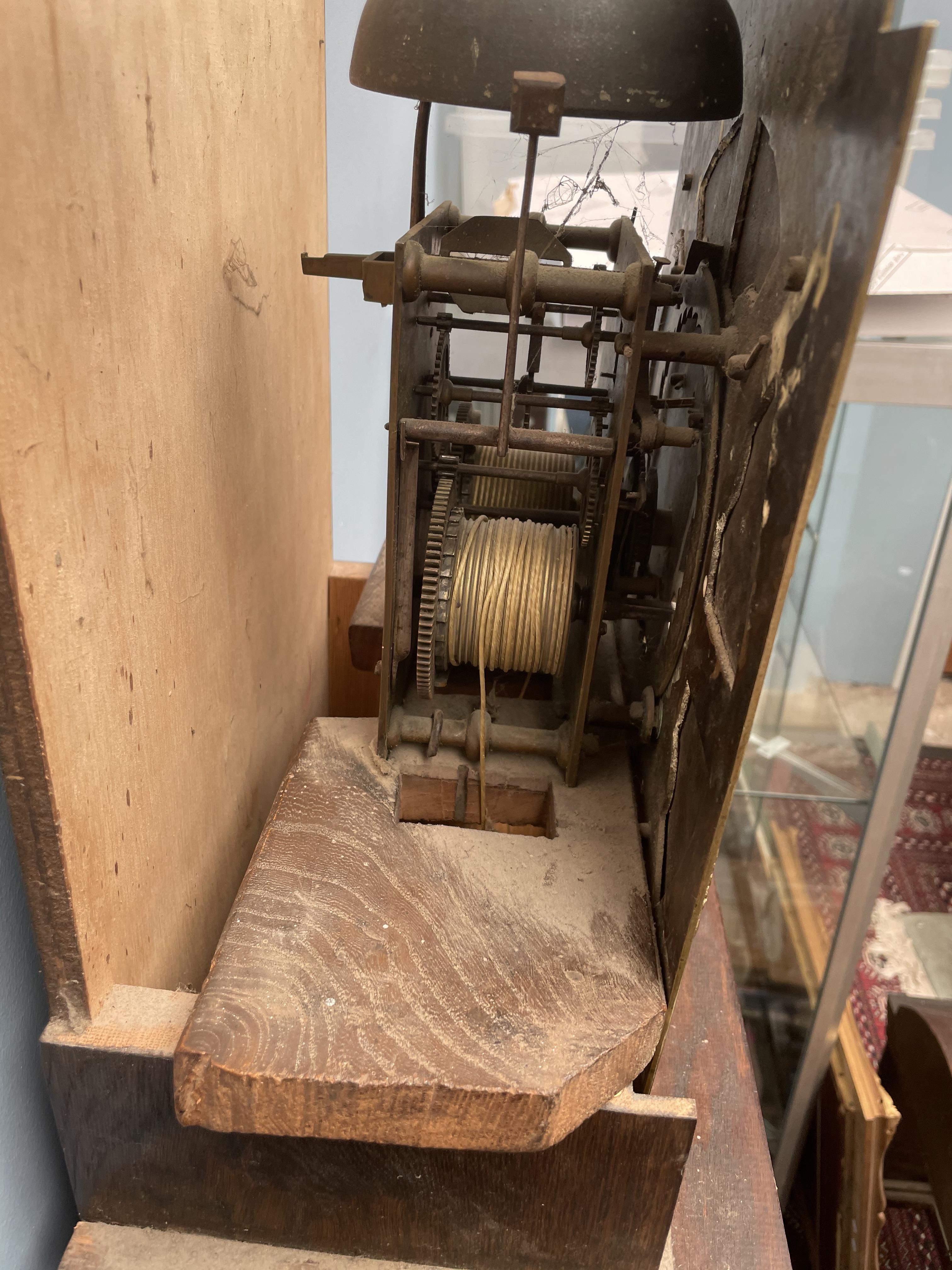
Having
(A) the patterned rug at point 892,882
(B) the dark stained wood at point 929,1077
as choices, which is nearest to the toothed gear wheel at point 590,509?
(A) the patterned rug at point 892,882

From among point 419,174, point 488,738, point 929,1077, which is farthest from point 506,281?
point 929,1077

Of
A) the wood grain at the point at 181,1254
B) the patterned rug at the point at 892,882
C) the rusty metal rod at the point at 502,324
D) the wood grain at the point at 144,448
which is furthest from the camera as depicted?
the patterned rug at the point at 892,882

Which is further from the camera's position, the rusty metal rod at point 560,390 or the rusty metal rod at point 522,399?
the rusty metal rod at point 560,390

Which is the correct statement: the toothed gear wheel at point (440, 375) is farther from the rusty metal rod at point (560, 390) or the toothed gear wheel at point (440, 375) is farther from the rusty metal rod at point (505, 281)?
the rusty metal rod at point (505, 281)

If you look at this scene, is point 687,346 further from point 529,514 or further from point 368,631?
point 368,631

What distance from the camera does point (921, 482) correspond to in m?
1.84

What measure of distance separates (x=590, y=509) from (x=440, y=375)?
310 millimetres

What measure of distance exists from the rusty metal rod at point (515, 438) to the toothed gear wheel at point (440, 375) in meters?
0.23

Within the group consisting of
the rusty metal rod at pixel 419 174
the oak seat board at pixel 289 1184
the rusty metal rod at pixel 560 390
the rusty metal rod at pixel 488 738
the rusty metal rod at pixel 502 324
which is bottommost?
the oak seat board at pixel 289 1184

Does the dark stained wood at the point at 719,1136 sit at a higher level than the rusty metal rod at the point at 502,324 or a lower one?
lower

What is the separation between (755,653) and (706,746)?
138mm

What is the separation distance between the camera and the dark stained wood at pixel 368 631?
1.39 meters

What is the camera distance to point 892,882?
271 cm

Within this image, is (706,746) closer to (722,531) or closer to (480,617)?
(722,531)
